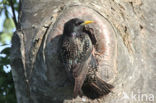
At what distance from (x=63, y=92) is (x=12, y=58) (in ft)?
2.12

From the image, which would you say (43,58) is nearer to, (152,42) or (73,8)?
(73,8)

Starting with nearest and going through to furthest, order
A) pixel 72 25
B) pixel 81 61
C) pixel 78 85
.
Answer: pixel 78 85 → pixel 81 61 → pixel 72 25

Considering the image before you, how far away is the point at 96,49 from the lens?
342 centimetres

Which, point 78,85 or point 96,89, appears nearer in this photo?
point 78,85

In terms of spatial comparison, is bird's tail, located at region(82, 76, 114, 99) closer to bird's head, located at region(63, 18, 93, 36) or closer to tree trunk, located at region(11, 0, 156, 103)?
tree trunk, located at region(11, 0, 156, 103)

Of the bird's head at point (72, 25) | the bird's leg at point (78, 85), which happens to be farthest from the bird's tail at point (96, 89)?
the bird's head at point (72, 25)

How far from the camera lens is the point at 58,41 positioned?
3371mm

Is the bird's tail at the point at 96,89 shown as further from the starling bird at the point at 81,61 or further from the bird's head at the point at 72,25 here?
the bird's head at the point at 72,25

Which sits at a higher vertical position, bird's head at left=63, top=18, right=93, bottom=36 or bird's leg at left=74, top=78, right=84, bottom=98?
bird's head at left=63, top=18, right=93, bottom=36

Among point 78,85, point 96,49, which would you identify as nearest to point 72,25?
point 96,49

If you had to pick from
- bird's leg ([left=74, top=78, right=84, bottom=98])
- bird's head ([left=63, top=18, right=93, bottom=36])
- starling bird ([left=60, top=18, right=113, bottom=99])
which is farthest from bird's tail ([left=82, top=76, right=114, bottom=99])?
bird's head ([left=63, top=18, right=93, bottom=36])

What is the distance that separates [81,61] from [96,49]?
0.17 metres

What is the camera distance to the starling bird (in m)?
3.31

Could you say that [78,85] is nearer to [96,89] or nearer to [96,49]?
[96,89]
